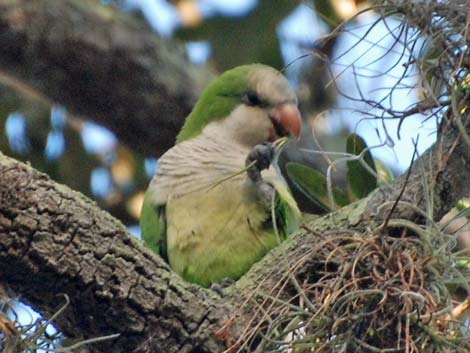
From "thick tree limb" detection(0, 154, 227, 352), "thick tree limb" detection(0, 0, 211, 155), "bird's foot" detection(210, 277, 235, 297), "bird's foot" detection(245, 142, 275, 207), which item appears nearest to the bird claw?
"bird's foot" detection(245, 142, 275, 207)

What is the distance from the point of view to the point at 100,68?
162 inches

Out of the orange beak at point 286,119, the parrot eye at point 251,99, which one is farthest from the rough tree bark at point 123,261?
the parrot eye at point 251,99

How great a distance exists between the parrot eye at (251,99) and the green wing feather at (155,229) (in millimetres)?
490

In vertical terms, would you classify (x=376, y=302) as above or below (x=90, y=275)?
below

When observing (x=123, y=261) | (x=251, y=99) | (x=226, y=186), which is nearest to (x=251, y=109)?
(x=251, y=99)

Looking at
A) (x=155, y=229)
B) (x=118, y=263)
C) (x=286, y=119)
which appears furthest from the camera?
(x=286, y=119)

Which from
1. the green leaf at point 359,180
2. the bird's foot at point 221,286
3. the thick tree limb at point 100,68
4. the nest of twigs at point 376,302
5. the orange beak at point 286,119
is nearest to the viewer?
the nest of twigs at point 376,302

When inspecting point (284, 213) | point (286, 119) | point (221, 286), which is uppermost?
point (286, 119)

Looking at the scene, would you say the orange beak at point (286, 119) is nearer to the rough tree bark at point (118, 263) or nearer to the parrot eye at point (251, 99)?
the parrot eye at point (251, 99)

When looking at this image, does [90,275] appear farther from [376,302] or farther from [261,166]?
[261,166]

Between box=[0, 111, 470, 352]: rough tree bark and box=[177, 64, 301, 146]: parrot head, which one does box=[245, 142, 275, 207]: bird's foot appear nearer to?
box=[177, 64, 301, 146]: parrot head

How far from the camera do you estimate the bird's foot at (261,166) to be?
288 centimetres

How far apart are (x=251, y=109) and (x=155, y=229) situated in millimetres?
539

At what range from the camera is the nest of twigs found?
2031 millimetres
